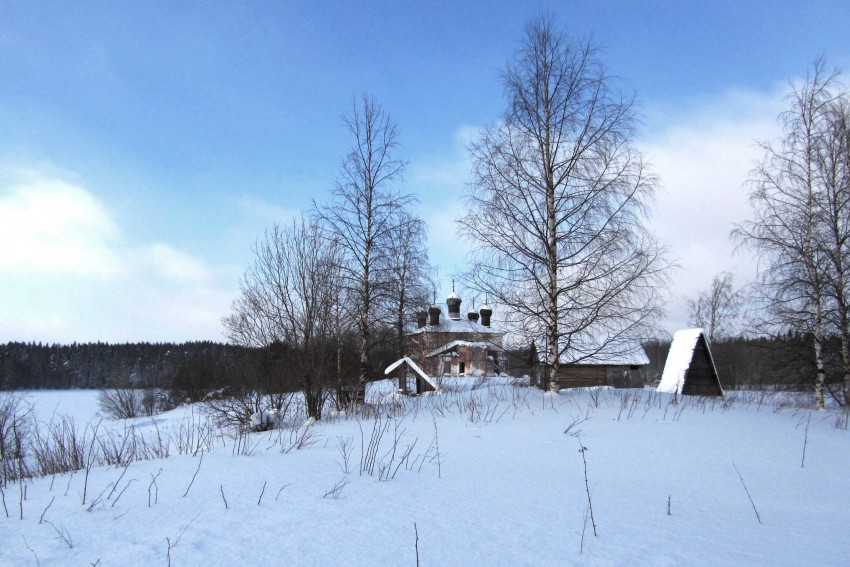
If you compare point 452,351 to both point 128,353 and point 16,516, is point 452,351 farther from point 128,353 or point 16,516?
point 128,353

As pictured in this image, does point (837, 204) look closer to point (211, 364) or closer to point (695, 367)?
point (695, 367)

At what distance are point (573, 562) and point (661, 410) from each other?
24.9 feet

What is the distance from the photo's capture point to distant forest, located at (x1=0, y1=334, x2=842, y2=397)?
1090cm

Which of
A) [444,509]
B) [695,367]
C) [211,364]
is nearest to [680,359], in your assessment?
[695,367]

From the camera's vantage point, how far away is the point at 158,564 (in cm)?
189

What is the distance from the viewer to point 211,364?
29406 millimetres

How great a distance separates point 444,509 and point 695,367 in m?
18.5

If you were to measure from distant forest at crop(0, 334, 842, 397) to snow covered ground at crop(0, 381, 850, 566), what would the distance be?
6125mm

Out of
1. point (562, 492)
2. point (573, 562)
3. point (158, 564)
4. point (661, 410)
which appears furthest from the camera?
point (661, 410)

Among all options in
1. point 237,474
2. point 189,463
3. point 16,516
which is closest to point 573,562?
point 237,474

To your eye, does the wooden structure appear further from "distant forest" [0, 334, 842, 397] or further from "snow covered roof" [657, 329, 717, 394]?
"snow covered roof" [657, 329, 717, 394]

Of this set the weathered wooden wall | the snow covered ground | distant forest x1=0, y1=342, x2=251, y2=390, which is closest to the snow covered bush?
the snow covered ground

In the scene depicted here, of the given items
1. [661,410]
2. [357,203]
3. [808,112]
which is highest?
[808,112]

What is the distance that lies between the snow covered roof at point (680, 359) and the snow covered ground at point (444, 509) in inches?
515
